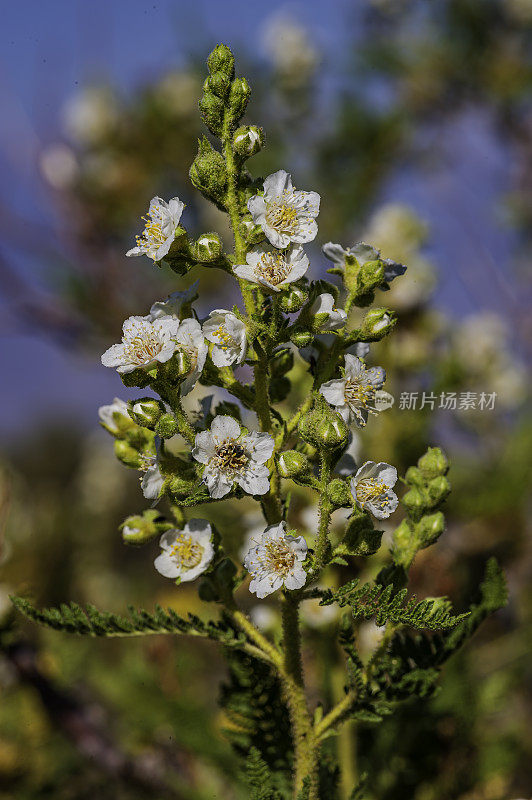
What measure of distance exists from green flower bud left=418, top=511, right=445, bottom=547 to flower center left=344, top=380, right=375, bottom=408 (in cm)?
15

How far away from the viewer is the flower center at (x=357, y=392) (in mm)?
656

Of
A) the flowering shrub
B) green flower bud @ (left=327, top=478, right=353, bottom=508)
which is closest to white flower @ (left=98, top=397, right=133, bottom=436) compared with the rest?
the flowering shrub

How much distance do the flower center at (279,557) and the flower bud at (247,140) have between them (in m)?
0.37

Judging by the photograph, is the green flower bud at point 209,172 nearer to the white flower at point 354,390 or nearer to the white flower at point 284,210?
the white flower at point 284,210

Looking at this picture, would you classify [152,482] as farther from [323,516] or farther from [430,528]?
[430,528]

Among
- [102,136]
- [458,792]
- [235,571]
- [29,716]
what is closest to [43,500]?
[29,716]

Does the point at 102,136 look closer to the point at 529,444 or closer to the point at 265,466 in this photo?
the point at 529,444

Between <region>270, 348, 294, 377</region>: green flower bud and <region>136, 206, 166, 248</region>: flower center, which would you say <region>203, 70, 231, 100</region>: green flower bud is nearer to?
<region>136, 206, 166, 248</region>: flower center

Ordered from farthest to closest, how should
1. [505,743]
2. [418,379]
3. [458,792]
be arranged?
1. [418,379]
2. [505,743]
3. [458,792]

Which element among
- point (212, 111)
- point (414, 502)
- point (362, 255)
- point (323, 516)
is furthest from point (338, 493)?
point (212, 111)

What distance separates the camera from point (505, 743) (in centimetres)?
123

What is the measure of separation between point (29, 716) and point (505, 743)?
92cm

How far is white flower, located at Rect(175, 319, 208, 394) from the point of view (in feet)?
2.02

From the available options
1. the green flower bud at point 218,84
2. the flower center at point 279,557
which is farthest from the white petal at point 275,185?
the flower center at point 279,557
